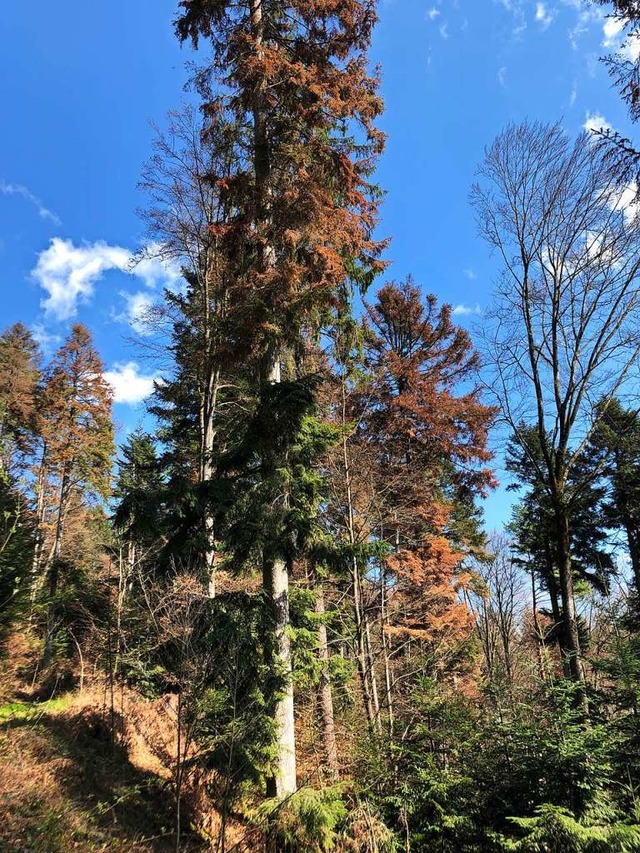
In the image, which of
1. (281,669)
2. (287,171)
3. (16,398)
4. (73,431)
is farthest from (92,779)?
(16,398)

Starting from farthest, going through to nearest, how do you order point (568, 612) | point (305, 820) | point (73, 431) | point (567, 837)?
point (73, 431) < point (568, 612) < point (305, 820) < point (567, 837)

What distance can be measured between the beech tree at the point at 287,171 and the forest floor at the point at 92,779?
310cm

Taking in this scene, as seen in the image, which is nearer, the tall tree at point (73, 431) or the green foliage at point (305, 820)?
the green foliage at point (305, 820)

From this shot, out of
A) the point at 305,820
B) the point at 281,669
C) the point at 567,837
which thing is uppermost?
the point at 281,669

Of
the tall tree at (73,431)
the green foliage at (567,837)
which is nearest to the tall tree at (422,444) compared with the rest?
the green foliage at (567,837)

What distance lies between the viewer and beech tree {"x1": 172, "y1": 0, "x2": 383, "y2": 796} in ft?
23.9

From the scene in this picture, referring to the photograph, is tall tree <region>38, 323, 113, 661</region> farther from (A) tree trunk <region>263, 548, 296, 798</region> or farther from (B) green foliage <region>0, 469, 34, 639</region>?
(A) tree trunk <region>263, 548, 296, 798</region>

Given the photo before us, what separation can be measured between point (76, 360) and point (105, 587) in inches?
461

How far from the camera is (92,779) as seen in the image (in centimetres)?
790

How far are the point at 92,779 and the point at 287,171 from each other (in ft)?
36.0

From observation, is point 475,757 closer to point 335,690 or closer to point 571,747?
point 571,747

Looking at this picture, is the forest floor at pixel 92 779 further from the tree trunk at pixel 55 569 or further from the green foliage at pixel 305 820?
the tree trunk at pixel 55 569

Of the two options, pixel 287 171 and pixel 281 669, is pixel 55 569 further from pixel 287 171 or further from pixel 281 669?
pixel 287 171

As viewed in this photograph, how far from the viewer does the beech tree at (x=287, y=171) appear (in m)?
7.30
